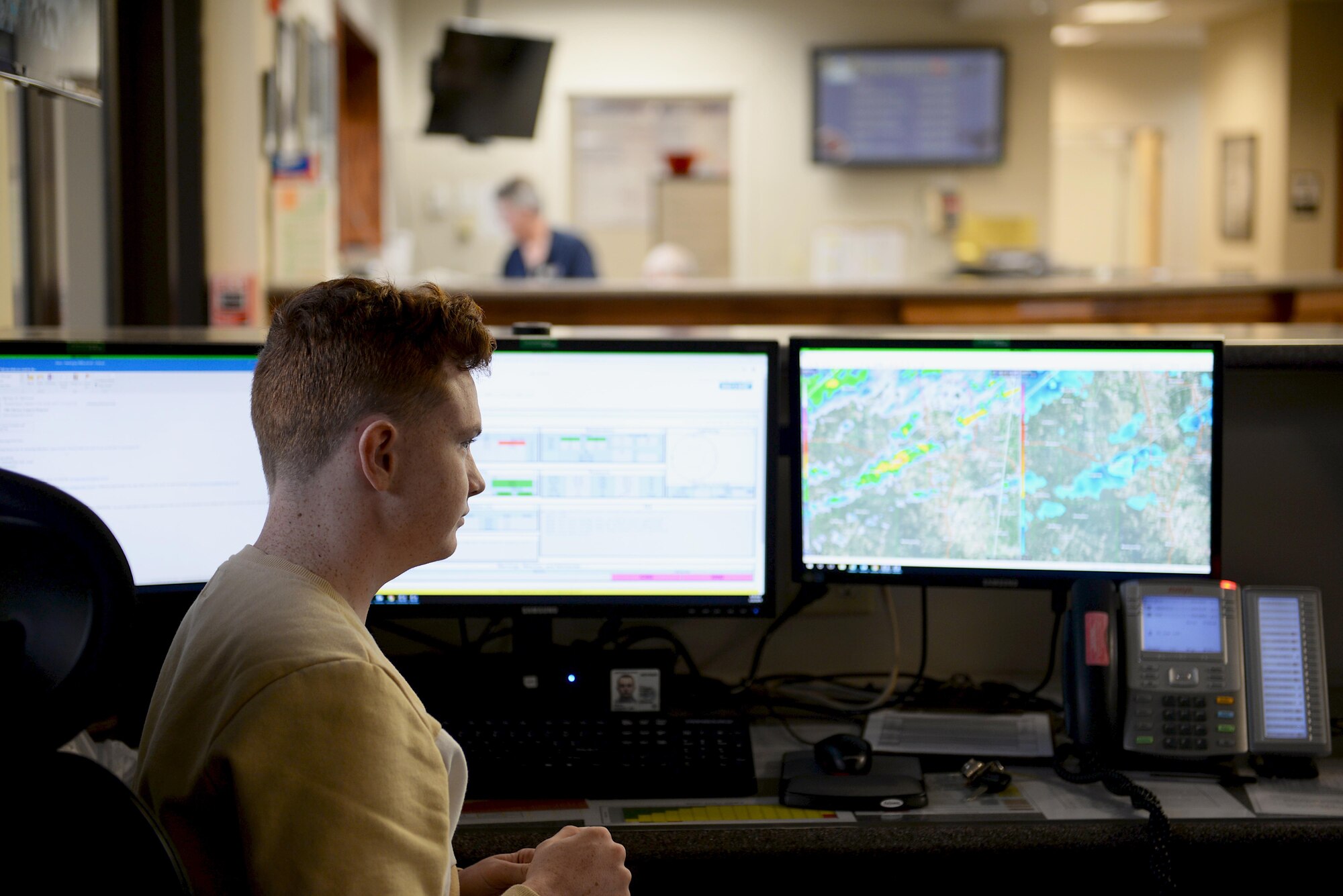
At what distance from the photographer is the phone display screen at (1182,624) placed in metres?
1.41

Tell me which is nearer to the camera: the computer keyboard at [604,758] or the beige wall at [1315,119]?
the computer keyboard at [604,758]

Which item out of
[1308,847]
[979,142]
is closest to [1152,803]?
[1308,847]

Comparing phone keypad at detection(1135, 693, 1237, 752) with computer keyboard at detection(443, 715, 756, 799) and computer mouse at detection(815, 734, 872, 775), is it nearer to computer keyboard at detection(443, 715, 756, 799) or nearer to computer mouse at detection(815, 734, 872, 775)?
computer mouse at detection(815, 734, 872, 775)

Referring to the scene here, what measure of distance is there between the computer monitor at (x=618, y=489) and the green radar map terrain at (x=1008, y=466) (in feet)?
0.24

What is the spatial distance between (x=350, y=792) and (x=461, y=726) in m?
0.65

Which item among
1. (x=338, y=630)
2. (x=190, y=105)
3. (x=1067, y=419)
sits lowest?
(x=338, y=630)

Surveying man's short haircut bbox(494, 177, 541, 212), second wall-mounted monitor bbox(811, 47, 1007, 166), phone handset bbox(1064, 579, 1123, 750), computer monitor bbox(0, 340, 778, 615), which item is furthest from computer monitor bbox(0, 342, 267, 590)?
second wall-mounted monitor bbox(811, 47, 1007, 166)

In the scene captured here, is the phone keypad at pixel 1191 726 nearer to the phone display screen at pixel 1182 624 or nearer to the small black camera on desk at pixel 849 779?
the phone display screen at pixel 1182 624

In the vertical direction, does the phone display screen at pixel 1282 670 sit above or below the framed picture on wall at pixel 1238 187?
below

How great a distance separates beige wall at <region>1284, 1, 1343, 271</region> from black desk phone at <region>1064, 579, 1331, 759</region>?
6956 millimetres

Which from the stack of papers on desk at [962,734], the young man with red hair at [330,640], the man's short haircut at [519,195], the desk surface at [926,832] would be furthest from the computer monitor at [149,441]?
the man's short haircut at [519,195]

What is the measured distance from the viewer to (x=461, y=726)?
1421mm

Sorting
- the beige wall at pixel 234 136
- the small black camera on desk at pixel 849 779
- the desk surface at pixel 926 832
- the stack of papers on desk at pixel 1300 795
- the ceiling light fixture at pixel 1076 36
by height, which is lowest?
the desk surface at pixel 926 832

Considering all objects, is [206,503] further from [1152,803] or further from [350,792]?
[1152,803]
